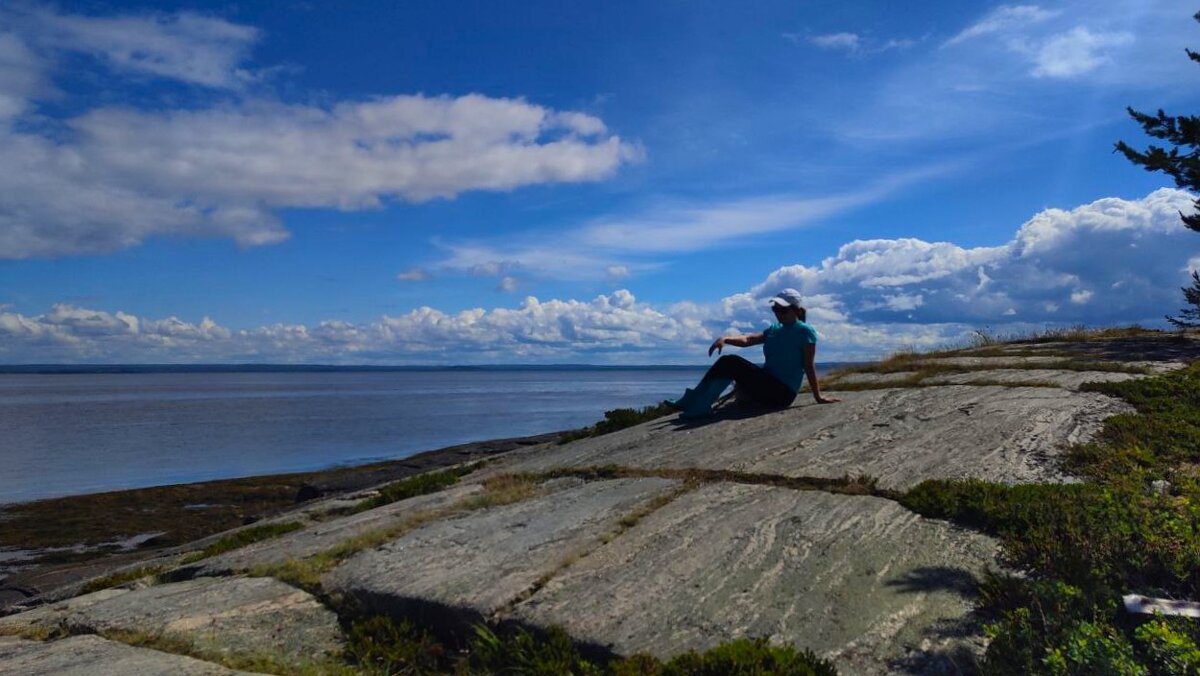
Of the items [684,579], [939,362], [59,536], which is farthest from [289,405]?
[684,579]

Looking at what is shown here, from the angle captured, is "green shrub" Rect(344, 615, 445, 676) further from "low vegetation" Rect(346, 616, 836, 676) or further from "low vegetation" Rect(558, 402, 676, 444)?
"low vegetation" Rect(558, 402, 676, 444)

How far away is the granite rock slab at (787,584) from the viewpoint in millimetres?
5156

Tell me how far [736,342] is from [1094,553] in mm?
5737

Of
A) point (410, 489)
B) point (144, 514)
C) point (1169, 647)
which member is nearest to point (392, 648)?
point (1169, 647)

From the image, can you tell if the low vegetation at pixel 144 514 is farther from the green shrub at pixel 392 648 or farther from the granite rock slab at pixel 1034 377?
the granite rock slab at pixel 1034 377

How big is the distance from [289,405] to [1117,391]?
87.2m

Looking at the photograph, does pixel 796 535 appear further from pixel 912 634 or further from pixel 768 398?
pixel 768 398

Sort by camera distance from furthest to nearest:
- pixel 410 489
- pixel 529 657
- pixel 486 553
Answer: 1. pixel 410 489
2. pixel 486 553
3. pixel 529 657

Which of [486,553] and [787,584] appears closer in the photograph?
[787,584]

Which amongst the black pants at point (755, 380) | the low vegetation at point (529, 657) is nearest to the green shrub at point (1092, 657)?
the low vegetation at point (529, 657)

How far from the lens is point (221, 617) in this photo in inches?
262

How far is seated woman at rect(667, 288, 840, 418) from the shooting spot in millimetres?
10938

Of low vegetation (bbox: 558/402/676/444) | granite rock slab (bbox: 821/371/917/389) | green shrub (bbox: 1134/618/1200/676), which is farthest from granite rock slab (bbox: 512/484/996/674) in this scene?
low vegetation (bbox: 558/402/676/444)

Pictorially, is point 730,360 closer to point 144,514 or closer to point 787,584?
point 787,584
